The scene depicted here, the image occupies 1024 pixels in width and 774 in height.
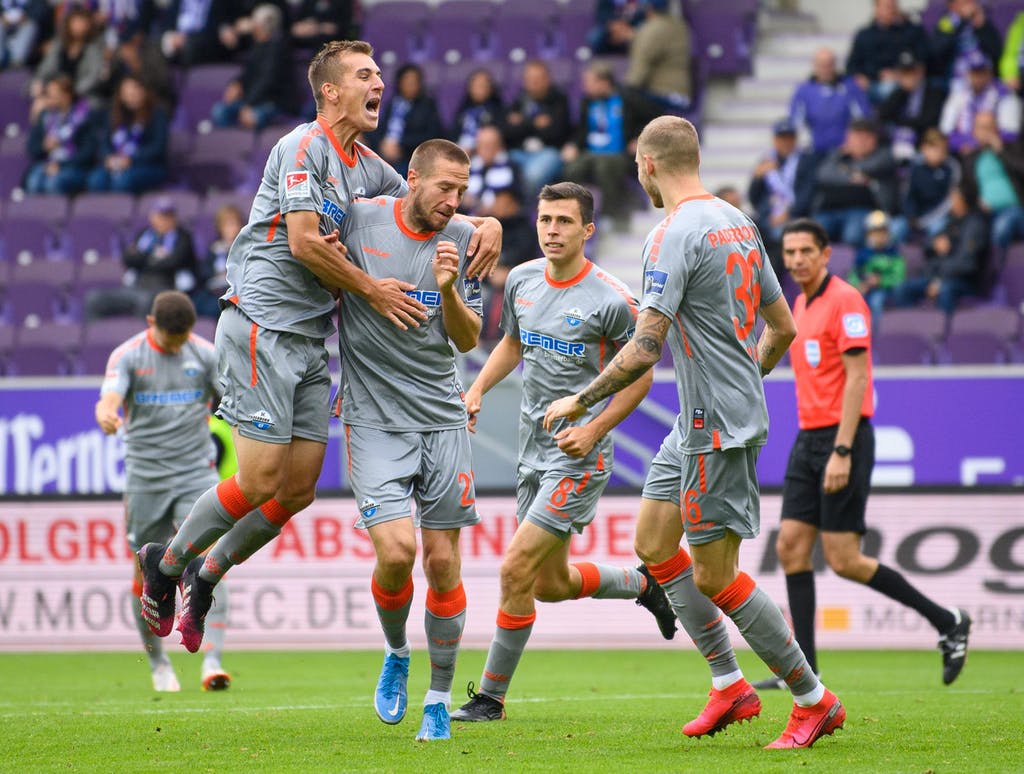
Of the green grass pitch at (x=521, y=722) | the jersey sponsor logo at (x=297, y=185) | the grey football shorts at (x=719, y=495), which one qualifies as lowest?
the green grass pitch at (x=521, y=722)

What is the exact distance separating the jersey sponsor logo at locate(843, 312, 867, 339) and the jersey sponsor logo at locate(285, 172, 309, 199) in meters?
3.68

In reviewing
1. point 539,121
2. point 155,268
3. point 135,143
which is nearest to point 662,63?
point 539,121

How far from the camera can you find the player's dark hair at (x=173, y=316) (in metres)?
10.3

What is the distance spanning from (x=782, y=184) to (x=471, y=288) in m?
10.1

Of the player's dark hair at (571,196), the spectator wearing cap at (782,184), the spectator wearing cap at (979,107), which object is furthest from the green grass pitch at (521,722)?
the spectator wearing cap at (979,107)

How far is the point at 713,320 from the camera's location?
6.57m

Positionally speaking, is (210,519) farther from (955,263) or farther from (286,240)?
(955,263)

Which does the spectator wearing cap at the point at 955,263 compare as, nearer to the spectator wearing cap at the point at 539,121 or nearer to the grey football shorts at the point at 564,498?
the spectator wearing cap at the point at 539,121

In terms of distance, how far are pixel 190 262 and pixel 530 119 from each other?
158 inches

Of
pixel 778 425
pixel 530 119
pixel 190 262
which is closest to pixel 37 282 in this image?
pixel 190 262

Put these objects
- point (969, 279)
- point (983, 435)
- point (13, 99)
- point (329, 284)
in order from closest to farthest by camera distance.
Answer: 1. point (329, 284)
2. point (983, 435)
3. point (969, 279)
4. point (13, 99)

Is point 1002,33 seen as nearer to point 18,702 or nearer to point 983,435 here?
point 983,435

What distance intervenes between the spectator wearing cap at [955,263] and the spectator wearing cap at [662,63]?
3.54 meters

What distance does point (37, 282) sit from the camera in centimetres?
1816
